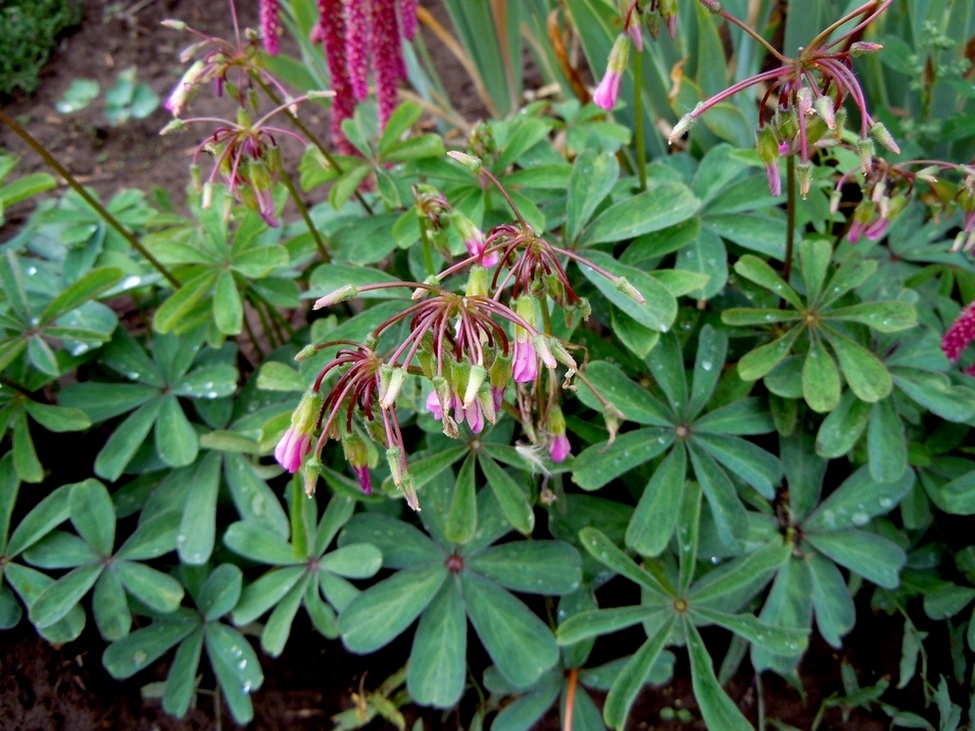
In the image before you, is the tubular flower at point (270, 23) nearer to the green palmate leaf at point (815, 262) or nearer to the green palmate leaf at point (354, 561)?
the green palmate leaf at point (354, 561)

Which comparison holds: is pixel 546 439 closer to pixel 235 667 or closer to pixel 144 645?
Result: pixel 235 667

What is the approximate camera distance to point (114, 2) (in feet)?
8.96

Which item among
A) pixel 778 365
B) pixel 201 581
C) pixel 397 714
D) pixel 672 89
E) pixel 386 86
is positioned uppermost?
pixel 386 86

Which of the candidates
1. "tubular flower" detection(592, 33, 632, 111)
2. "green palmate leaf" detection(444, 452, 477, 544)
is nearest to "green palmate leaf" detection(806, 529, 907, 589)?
"green palmate leaf" detection(444, 452, 477, 544)

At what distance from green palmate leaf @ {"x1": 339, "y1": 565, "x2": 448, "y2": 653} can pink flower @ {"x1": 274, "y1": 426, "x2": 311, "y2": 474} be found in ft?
1.65

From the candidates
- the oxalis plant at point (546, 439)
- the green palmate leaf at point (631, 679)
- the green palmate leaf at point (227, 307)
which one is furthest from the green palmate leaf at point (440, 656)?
the green palmate leaf at point (227, 307)

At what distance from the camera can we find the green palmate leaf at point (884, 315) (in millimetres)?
1259

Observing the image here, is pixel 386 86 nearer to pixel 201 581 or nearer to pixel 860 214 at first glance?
pixel 860 214

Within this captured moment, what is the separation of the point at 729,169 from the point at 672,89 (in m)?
0.48

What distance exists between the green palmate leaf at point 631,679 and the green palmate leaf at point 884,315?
0.59 meters

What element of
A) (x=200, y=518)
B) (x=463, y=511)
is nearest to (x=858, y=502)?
(x=463, y=511)

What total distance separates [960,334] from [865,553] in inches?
15.2

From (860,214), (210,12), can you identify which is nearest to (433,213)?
(860,214)

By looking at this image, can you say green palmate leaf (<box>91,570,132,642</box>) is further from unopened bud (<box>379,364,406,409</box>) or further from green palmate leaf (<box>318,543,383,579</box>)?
unopened bud (<box>379,364,406,409</box>)
